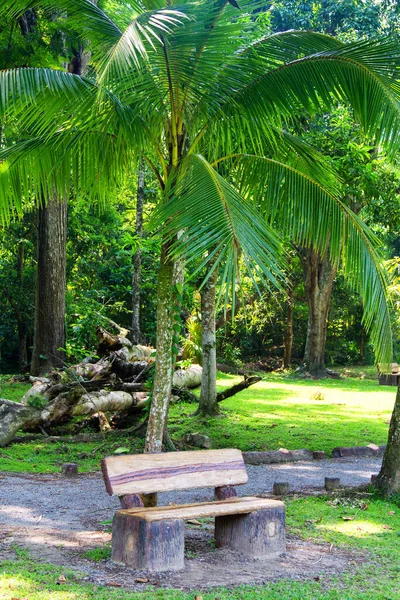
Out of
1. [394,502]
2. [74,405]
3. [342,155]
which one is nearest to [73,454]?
[74,405]

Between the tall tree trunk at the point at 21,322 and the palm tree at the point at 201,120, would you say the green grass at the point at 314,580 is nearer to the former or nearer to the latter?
the palm tree at the point at 201,120

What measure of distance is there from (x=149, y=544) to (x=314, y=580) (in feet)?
4.02

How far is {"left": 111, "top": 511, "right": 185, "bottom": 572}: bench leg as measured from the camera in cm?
509

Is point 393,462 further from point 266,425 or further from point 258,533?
point 266,425

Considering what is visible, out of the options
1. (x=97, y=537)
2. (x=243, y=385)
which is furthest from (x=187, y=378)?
(x=97, y=537)

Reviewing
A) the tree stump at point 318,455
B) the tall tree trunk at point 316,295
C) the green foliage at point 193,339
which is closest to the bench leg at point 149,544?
the tree stump at point 318,455

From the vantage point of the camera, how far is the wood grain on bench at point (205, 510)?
519 centimetres

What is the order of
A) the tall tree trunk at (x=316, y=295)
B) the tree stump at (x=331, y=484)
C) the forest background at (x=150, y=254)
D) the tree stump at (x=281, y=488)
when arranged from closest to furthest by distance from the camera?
1. the tree stump at (x=281, y=488)
2. the tree stump at (x=331, y=484)
3. the forest background at (x=150, y=254)
4. the tall tree trunk at (x=316, y=295)

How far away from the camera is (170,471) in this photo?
5805 mm

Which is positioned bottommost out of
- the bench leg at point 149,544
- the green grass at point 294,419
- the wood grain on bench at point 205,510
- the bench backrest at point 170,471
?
the green grass at point 294,419

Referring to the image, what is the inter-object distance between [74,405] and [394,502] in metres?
6.25

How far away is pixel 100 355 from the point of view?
15133 mm

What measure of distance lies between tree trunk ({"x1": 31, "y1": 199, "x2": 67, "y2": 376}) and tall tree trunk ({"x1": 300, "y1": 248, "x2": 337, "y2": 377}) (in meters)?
11.8

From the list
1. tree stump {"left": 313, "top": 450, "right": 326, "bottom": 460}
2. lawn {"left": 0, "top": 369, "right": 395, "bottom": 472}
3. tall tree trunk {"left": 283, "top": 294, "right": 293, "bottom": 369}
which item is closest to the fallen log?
lawn {"left": 0, "top": 369, "right": 395, "bottom": 472}
